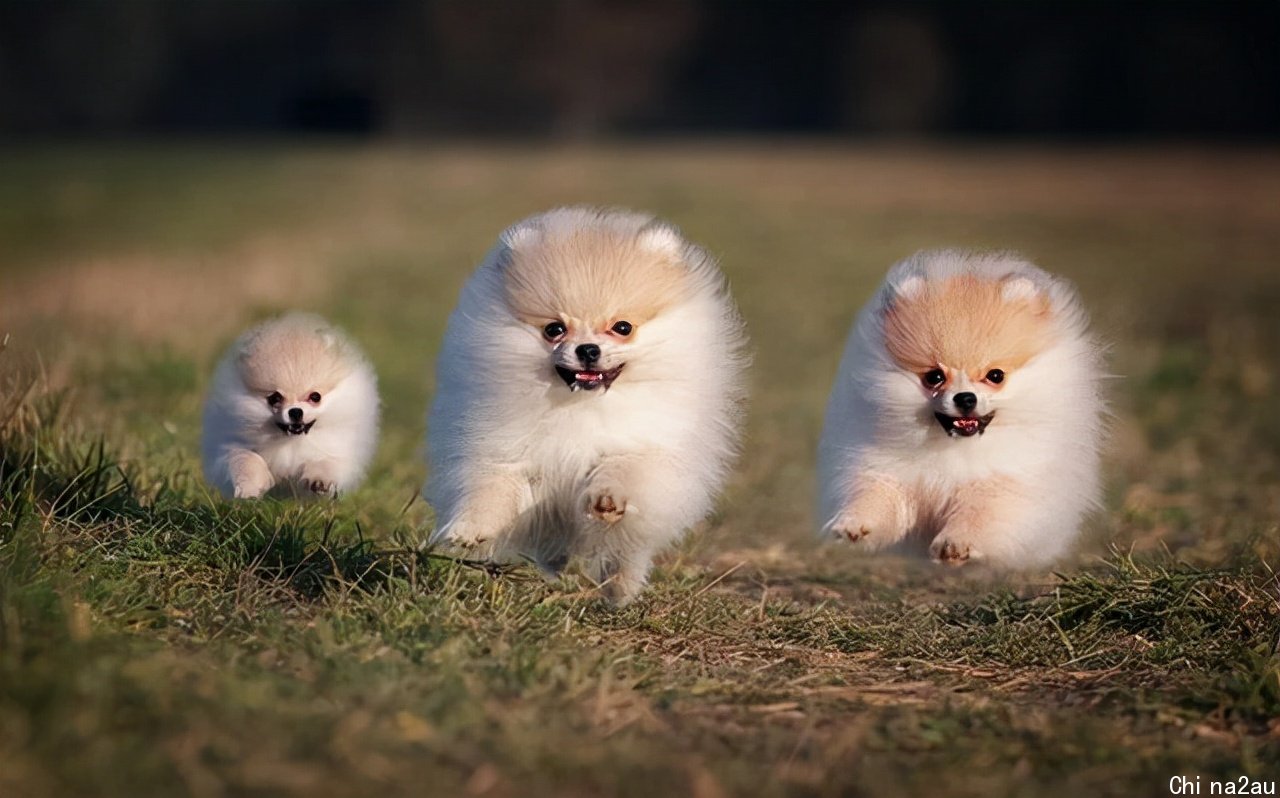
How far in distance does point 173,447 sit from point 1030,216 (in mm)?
17191

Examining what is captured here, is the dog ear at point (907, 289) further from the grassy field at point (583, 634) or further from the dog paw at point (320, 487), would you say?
the dog paw at point (320, 487)

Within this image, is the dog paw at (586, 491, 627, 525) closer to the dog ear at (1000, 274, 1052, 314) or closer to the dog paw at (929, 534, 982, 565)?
the dog paw at (929, 534, 982, 565)

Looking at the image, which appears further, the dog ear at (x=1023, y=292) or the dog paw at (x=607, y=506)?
the dog ear at (x=1023, y=292)

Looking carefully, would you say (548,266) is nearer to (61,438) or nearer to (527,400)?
(527,400)

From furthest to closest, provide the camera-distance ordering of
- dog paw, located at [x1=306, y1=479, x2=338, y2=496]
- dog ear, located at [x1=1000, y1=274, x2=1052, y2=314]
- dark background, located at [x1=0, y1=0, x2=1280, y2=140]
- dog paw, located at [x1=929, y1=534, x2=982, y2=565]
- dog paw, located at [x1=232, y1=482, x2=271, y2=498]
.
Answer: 1. dark background, located at [x1=0, y1=0, x2=1280, y2=140]
2. dog paw, located at [x1=306, y1=479, x2=338, y2=496]
3. dog paw, located at [x1=232, y1=482, x2=271, y2=498]
4. dog ear, located at [x1=1000, y1=274, x2=1052, y2=314]
5. dog paw, located at [x1=929, y1=534, x2=982, y2=565]

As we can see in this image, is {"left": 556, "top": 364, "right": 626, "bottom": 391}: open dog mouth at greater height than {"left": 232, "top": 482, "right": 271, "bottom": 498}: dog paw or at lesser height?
greater

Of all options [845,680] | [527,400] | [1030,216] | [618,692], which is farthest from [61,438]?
[1030,216]

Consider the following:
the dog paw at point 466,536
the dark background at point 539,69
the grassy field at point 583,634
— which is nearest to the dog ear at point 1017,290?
the grassy field at point 583,634

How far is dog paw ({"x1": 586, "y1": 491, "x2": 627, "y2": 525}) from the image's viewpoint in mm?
4172

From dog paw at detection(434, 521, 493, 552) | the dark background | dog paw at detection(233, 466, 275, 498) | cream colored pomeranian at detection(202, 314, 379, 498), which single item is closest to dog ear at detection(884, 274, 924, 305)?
dog paw at detection(434, 521, 493, 552)

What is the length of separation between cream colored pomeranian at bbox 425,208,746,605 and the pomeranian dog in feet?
1.56

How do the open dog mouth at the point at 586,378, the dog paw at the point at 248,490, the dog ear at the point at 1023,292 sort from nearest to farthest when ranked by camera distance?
the open dog mouth at the point at 586,378 → the dog ear at the point at 1023,292 → the dog paw at the point at 248,490

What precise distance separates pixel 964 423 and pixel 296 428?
2115mm

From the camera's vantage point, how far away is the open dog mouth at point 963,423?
171 inches
